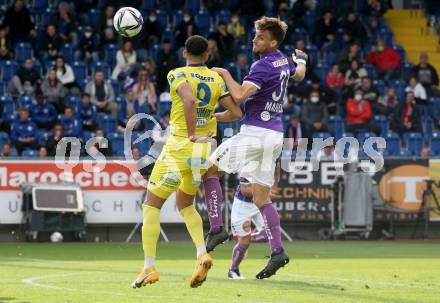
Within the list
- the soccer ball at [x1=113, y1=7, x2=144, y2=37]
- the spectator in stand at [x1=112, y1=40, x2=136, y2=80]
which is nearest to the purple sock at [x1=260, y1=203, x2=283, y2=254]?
the soccer ball at [x1=113, y1=7, x2=144, y2=37]

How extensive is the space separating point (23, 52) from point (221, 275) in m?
13.7

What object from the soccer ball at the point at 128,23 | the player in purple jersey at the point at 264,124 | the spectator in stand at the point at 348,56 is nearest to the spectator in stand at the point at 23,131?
the spectator in stand at the point at 348,56

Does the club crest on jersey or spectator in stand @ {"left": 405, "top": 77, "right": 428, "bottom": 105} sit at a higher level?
spectator in stand @ {"left": 405, "top": 77, "right": 428, "bottom": 105}

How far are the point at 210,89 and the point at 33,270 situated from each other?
3.77 metres

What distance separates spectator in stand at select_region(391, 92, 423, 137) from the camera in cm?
2470

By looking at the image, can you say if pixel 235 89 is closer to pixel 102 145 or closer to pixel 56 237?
pixel 56 237

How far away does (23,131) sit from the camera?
72.2 ft

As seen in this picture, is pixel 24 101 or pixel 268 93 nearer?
pixel 268 93

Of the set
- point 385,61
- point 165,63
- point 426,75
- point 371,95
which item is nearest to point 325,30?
point 385,61

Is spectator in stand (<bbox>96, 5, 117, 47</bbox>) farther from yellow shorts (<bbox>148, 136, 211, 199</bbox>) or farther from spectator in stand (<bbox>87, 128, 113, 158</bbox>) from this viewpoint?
yellow shorts (<bbox>148, 136, 211, 199</bbox>)

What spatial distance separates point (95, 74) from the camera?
23.9 m

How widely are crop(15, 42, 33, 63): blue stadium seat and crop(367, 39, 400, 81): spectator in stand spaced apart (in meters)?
8.22

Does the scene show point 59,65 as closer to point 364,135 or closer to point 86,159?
point 86,159

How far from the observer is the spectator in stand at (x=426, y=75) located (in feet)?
86.2
